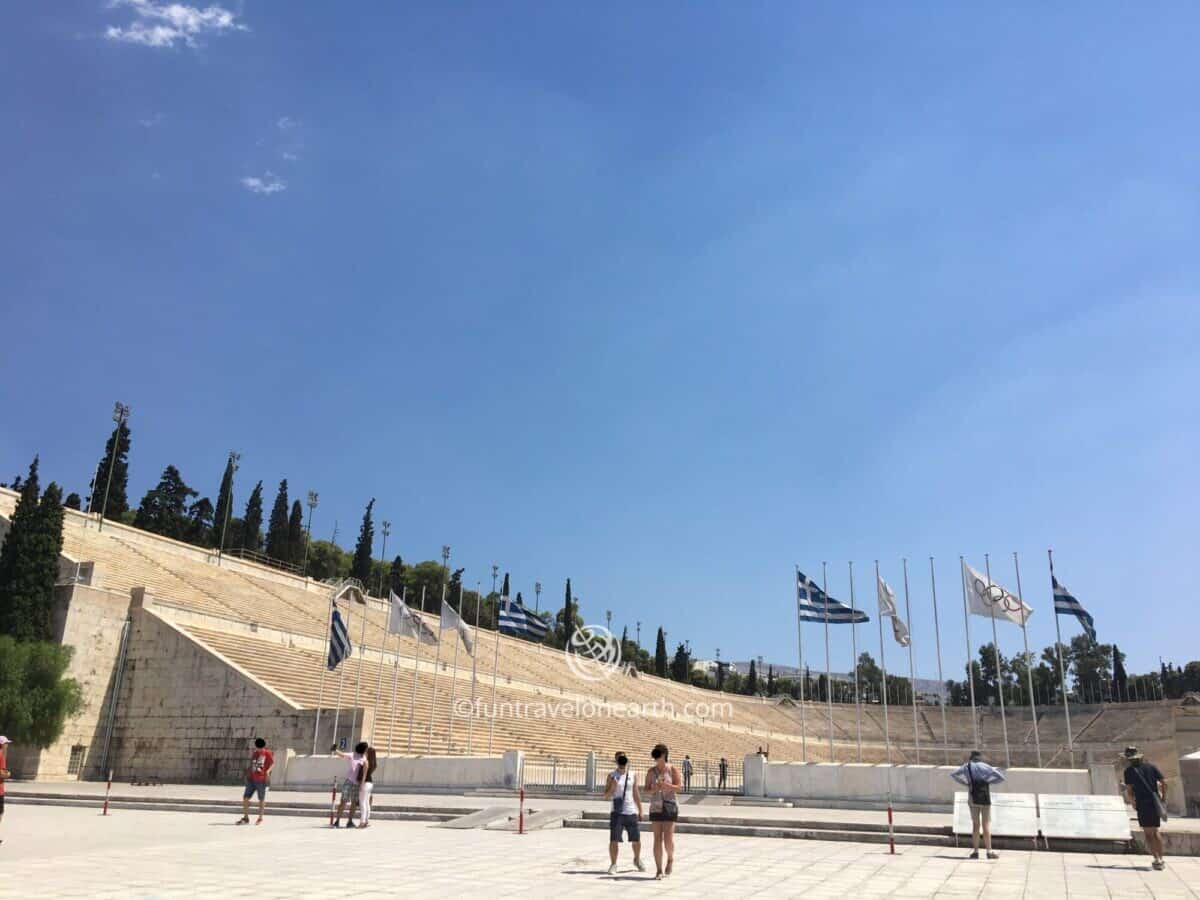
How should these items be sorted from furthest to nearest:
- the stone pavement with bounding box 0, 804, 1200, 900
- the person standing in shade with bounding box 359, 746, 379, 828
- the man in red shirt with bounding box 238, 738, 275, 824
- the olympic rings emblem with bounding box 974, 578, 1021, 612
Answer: the olympic rings emblem with bounding box 974, 578, 1021, 612, the man in red shirt with bounding box 238, 738, 275, 824, the person standing in shade with bounding box 359, 746, 379, 828, the stone pavement with bounding box 0, 804, 1200, 900

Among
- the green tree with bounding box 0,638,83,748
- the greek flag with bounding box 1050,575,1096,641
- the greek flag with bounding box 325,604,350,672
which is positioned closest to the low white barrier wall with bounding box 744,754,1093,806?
the greek flag with bounding box 1050,575,1096,641

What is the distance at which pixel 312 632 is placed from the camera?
38.9m

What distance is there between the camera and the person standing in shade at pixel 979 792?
11781 millimetres

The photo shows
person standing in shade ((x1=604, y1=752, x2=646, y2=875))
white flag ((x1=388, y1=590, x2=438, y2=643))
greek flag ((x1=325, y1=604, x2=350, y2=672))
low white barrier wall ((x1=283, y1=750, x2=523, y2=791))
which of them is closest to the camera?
person standing in shade ((x1=604, y1=752, x2=646, y2=875))

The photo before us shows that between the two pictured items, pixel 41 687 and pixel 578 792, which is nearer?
pixel 578 792

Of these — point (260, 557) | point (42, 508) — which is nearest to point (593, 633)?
point (260, 557)

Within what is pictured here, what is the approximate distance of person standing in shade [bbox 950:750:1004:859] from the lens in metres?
11.8

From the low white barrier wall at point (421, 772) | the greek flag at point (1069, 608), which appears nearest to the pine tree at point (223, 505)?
the low white barrier wall at point (421, 772)

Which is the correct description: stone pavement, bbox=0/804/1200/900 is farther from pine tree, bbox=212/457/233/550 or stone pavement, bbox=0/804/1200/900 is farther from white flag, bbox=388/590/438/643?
pine tree, bbox=212/457/233/550

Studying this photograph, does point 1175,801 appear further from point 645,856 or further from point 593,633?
point 593,633

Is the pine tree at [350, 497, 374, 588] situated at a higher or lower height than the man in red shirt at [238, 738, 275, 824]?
higher

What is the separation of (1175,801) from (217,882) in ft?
81.4

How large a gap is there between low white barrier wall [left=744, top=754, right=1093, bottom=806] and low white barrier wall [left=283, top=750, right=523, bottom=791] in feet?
19.9

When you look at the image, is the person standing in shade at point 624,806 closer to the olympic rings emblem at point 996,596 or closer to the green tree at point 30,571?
the olympic rings emblem at point 996,596
